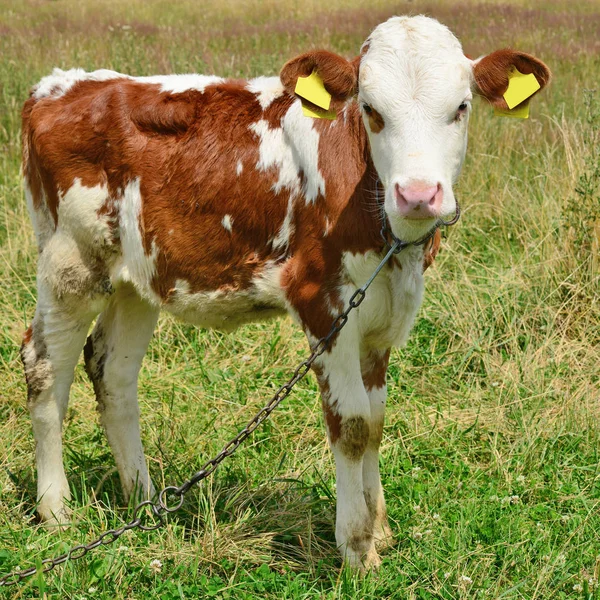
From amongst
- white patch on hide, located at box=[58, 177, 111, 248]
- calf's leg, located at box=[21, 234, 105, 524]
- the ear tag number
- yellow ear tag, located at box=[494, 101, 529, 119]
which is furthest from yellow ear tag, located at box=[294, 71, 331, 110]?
calf's leg, located at box=[21, 234, 105, 524]

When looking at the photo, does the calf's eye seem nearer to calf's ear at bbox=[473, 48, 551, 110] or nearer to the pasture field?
calf's ear at bbox=[473, 48, 551, 110]

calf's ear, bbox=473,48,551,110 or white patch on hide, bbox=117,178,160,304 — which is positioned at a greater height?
calf's ear, bbox=473,48,551,110

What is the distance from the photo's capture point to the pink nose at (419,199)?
2898mm

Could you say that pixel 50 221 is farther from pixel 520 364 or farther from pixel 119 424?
pixel 520 364

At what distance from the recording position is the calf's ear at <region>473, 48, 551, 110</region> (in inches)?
129

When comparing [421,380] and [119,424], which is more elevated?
[119,424]

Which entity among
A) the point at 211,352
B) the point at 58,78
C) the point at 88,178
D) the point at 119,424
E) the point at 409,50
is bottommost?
the point at 211,352

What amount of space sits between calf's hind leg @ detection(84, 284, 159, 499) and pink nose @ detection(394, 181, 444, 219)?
1817 mm

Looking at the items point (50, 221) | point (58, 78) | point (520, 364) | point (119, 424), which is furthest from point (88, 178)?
point (520, 364)

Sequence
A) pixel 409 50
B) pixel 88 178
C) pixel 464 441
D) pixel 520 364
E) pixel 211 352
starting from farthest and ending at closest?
pixel 211 352, pixel 520 364, pixel 464 441, pixel 88 178, pixel 409 50

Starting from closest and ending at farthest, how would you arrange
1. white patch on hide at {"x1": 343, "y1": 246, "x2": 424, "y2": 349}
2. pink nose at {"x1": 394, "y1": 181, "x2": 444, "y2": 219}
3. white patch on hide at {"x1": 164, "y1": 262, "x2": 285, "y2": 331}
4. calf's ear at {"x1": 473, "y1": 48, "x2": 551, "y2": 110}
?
pink nose at {"x1": 394, "y1": 181, "x2": 444, "y2": 219}, calf's ear at {"x1": 473, "y1": 48, "x2": 551, "y2": 110}, white patch on hide at {"x1": 343, "y1": 246, "x2": 424, "y2": 349}, white patch on hide at {"x1": 164, "y1": 262, "x2": 285, "y2": 331}

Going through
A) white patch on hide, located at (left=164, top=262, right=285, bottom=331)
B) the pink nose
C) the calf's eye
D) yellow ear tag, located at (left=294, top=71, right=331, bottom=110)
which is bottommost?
white patch on hide, located at (left=164, top=262, right=285, bottom=331)

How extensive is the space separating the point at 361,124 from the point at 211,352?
97.5 inches

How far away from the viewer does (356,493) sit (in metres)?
3.62
